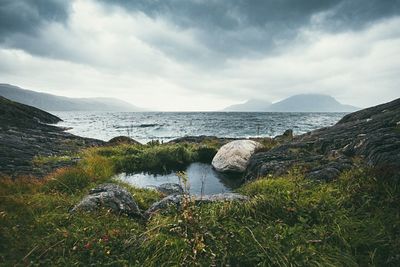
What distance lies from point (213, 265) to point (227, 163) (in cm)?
985

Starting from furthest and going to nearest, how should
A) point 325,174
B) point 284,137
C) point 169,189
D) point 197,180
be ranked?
1. point 284,137
2. point 197,180
3. point 169,189
4. point 325,174

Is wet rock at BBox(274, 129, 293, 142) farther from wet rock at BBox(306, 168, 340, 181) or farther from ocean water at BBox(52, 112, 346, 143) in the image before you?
wet rock at BBox(306, 168, 340, 181)

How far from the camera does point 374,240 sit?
455 centimetres

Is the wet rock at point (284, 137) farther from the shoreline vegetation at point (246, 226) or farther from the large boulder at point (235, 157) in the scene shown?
the shoreline vegetation at point (246, 226)

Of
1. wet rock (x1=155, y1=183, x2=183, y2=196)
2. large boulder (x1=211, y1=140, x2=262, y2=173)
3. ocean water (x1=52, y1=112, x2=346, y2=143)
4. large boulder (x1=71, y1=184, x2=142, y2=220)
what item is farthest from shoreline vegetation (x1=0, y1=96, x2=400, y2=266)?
ocean water (x1=52, y1=112, x2=346, y2=143)

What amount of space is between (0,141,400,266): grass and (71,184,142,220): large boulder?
1.26 feet

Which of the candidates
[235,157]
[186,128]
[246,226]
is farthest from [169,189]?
[186,128]

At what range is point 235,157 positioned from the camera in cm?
1388

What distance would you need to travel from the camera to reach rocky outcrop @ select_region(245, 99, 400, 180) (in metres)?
7.30

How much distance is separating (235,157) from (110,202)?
27.7ft

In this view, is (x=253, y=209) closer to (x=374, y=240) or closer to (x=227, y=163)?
(x=374, y=240)

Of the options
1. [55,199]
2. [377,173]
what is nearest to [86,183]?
[55,199]

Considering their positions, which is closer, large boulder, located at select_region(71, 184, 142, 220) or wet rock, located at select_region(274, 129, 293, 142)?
large boulder, located at select_region(71, 184, 142, 220)

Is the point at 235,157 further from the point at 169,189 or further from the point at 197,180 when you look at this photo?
the point at 169,189
